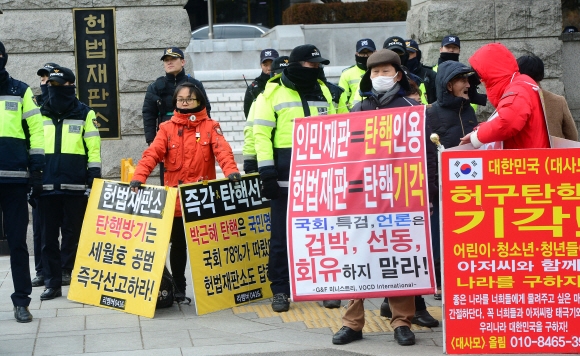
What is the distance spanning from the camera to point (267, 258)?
8578mm

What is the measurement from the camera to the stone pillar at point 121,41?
1161 centimetres

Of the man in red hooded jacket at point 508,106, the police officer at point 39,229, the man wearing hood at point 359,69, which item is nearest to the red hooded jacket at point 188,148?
the police officer at point 39,229

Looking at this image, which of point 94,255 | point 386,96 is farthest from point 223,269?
point 386,96

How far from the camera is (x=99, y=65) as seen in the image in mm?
11727

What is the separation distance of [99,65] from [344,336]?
628 centimetres

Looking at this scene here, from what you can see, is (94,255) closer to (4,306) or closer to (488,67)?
(4,306)

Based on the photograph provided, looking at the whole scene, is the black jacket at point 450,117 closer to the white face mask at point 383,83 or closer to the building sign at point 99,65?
the white face mask at point 383,83

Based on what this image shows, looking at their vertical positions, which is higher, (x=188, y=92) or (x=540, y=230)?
(x=188, y=92)

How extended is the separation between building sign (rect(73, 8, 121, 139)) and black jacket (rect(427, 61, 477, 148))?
5.32m

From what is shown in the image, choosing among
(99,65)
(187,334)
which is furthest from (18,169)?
(99,65)

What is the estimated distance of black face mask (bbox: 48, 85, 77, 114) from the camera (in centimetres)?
888

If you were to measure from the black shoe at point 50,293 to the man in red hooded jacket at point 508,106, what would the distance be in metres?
4.30

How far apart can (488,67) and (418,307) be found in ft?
6.54

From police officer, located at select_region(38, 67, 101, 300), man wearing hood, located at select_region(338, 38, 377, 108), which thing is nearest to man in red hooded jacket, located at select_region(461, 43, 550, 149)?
man wearing hood, located at select_region(338, 38, 377, 108)
